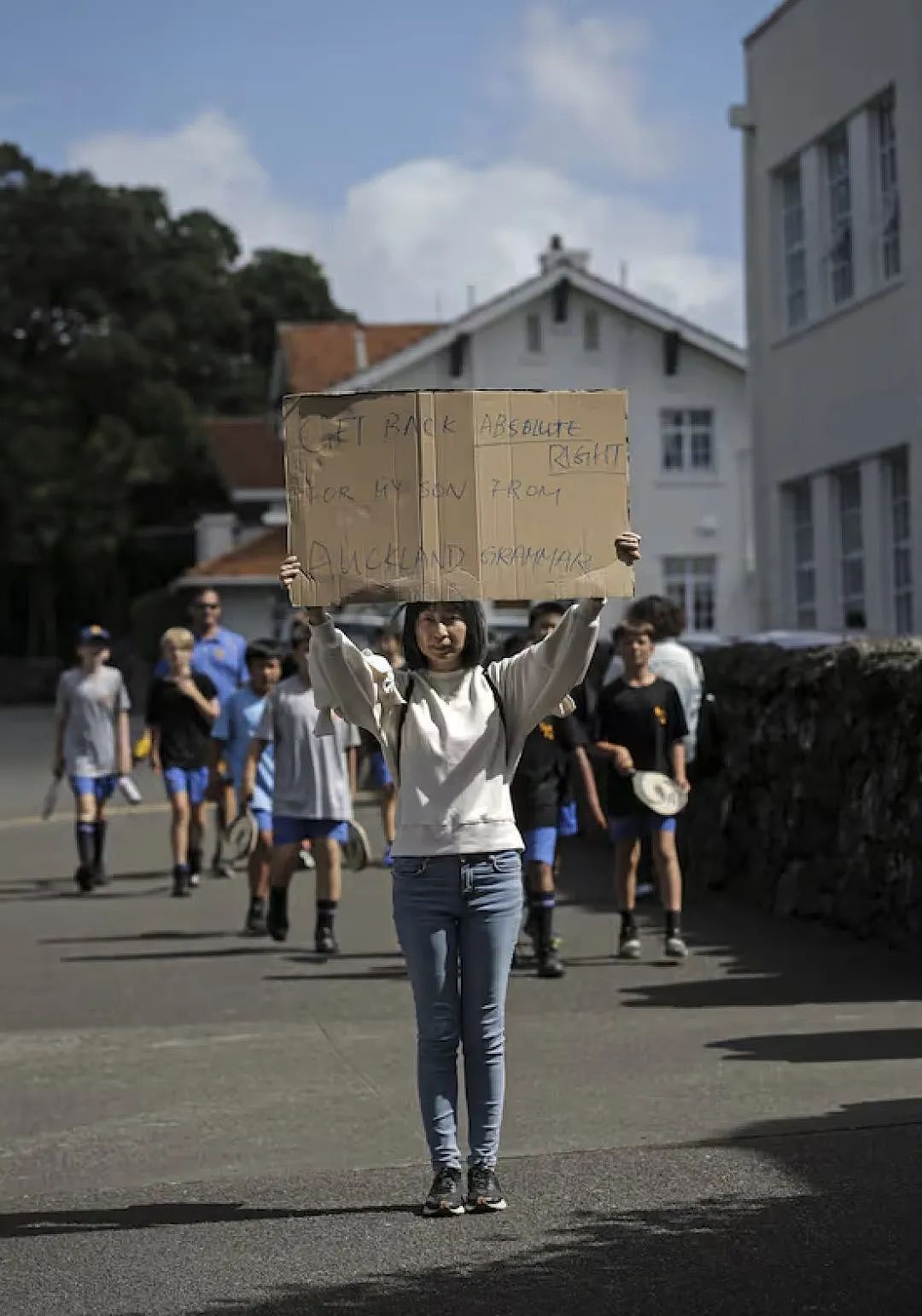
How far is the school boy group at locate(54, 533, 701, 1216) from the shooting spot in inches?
276

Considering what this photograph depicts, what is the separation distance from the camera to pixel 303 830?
1296cm

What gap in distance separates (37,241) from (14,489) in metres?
7.44

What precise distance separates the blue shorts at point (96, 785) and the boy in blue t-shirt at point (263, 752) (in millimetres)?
742

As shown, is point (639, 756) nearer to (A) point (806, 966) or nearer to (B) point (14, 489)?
(A) point (806, 966)

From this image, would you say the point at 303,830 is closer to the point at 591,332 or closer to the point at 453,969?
the point at 453,969

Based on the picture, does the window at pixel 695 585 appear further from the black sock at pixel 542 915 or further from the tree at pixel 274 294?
the black sock at pixel 542 915

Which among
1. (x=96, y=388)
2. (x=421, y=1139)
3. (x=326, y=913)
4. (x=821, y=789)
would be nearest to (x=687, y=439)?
(x=96, y=388)

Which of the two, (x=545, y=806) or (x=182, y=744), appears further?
(x=182, y=744)

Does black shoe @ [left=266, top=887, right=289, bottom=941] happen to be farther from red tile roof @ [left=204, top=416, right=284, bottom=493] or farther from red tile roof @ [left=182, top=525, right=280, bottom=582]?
red tile roof @ [left=204, top=416, right=284, bottom=493]

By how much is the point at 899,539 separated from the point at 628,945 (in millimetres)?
10665

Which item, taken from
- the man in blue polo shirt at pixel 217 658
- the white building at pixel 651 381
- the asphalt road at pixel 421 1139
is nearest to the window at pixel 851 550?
the man in blue polo shirt at pixel 217 658

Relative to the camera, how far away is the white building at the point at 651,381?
50.2 meters

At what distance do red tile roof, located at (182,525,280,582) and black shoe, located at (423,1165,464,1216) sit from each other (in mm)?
47469

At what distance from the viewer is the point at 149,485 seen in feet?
217
